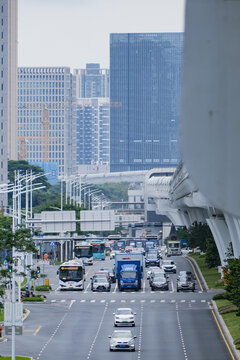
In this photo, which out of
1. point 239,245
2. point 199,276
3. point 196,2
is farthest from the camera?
point 199,276

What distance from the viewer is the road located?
41.6 meters

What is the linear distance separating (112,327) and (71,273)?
2615 centimetres

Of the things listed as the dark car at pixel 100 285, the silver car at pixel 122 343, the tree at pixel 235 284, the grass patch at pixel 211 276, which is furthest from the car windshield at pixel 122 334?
the dark car at pixel 100 285

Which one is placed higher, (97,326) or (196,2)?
(196,2)

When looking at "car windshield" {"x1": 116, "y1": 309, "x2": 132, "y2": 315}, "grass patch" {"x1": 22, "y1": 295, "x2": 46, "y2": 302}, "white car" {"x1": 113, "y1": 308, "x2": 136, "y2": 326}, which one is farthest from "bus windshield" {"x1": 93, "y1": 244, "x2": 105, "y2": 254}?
"white car" {"x1": 113, "y1": 308, "x2": 136, "y2": 326}

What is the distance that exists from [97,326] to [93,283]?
2430 centimetres

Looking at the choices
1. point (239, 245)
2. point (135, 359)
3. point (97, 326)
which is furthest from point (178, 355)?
point (239, 245)

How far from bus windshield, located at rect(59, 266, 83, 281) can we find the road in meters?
1.50

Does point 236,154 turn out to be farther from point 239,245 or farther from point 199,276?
point 199,276

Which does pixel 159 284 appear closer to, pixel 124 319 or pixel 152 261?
pixel 124 319

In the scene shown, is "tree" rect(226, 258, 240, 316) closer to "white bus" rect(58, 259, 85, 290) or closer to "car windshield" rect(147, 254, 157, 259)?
"white bus" rect(58, 259, 85, 290)

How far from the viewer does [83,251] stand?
4405 inches

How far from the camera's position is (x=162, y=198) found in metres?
180

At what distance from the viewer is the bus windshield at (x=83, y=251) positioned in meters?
111
